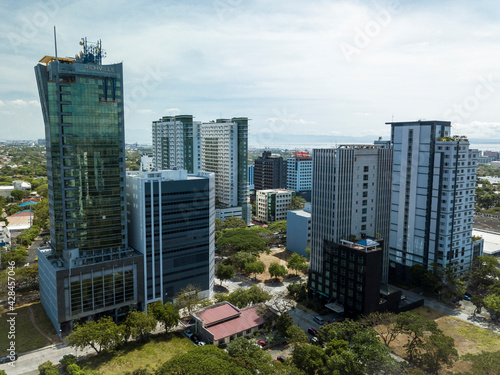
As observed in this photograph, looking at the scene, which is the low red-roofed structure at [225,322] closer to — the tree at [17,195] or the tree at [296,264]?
the tree at [296,264]

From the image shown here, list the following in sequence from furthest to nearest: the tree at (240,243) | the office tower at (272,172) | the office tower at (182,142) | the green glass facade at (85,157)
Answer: the office tower at (272,172)
the office tower at (182,142)
the tree at (240,243)
the green glass facade at (85,157)

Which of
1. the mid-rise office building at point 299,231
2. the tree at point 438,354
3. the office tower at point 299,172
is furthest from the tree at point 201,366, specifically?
the office tower at point 299,172

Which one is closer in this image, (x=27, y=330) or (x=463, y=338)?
(x=463, y=338)

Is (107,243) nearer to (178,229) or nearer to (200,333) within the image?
(178,229)

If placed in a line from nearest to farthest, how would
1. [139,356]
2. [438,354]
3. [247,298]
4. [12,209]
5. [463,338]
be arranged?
[438,354] < [139,356] < [463,338] < [247,298] < [12,209]

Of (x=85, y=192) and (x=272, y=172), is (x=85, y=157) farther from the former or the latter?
(x=272, y=172)

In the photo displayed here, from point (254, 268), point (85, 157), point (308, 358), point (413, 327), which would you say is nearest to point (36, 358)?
point (85, 157)

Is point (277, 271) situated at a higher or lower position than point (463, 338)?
higher
